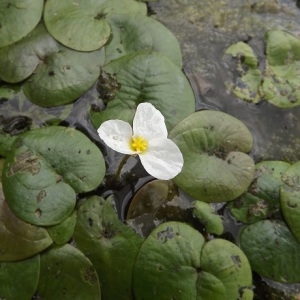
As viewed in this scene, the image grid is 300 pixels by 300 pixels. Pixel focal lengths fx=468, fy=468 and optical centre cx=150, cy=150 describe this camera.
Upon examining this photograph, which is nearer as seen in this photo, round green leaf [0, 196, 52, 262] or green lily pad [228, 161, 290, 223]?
round green leaf [0, 196, 52, 262]

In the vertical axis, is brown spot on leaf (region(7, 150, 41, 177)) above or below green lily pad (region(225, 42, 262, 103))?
below

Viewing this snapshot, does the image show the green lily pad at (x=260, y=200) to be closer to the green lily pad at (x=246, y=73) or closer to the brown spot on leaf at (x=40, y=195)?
the green lily pad at (x=246, y=73)

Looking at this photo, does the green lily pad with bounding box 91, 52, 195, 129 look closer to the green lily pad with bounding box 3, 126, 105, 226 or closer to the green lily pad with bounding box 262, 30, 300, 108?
the green lily pad with bounding box 3, 126, 105, 226

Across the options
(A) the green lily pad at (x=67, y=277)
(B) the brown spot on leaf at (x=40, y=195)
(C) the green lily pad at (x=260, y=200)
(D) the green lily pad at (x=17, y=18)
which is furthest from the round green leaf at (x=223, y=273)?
(D) the green lily pad at (x=17, y=18)

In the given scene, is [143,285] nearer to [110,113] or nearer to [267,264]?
[267,264]

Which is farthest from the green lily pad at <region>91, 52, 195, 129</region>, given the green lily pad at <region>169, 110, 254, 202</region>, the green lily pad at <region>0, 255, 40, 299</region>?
the green lily pad at <region>0, 255, 40, 299</region>

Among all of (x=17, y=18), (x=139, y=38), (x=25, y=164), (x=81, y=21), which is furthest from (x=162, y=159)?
(x=17, y=18)
